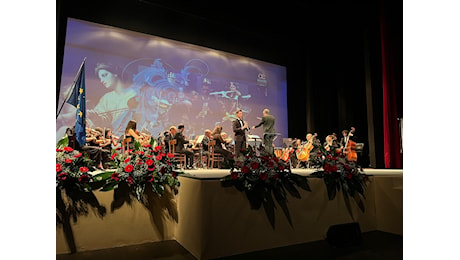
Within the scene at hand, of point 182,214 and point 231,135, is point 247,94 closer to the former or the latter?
point 231,135

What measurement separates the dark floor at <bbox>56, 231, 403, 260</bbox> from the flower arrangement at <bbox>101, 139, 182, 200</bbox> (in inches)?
15.2

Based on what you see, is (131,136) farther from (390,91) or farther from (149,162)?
(390,91)

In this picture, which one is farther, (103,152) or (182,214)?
(103,152)

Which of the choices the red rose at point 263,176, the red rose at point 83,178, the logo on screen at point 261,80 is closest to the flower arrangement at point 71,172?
the red rose at point 83,178

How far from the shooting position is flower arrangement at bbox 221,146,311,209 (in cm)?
191

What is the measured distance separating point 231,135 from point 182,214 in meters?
5.81

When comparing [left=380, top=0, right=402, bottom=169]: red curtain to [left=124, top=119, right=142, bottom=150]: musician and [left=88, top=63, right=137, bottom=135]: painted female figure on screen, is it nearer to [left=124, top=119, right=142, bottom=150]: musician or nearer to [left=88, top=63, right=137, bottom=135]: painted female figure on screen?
Result: [left=124, top=119, right=142, bottom=150]: musician

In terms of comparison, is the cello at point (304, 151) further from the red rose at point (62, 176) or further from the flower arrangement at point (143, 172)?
the red rose at point (62, 176)

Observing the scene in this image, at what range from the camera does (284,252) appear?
6.39ft

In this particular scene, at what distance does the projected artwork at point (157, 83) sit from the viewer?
19.5ft

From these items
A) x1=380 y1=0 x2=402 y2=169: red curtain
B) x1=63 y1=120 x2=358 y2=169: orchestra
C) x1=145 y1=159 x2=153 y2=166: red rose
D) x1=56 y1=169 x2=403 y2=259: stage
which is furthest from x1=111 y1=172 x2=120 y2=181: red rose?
x1=380 y1=0 x2=402 y2=169: red curtain

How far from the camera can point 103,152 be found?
14.6 ft

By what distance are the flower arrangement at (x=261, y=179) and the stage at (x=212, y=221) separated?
55mm
